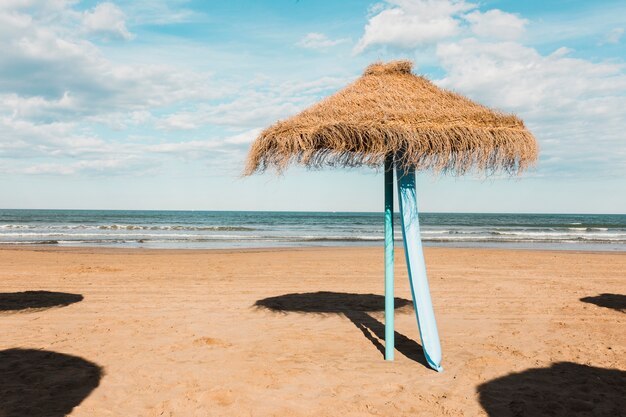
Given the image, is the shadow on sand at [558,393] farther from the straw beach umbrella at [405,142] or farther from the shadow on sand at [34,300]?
the shadow on sand at [34,300]

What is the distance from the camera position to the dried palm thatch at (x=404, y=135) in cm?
441

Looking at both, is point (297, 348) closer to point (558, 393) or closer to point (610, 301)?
point (558, 393)

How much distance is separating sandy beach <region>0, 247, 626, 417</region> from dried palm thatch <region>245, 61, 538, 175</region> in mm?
1903

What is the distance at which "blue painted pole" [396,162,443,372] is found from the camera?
4.75 m

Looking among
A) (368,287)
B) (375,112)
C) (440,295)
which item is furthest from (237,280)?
(375,112)

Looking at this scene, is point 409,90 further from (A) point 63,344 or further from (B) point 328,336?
(A) point 63,344

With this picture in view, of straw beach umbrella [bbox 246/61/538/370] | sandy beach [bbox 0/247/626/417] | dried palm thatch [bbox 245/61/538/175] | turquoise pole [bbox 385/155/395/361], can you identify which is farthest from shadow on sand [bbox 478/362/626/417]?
dried palm thatch [bbox 245/61/538/175]

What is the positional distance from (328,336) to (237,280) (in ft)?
16.1

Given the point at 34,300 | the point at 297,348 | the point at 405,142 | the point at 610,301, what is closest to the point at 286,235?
the point at 34,300

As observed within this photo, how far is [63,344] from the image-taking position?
5.74 m

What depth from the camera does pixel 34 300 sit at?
26.9ft

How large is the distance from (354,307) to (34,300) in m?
5.04

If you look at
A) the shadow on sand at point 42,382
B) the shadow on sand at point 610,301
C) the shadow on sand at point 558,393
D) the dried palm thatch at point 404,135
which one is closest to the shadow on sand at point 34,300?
the shadow on sand at point 42,382

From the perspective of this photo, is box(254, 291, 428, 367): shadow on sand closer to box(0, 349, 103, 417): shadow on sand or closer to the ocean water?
box(0, 349, 103, 417): shadow on sand
